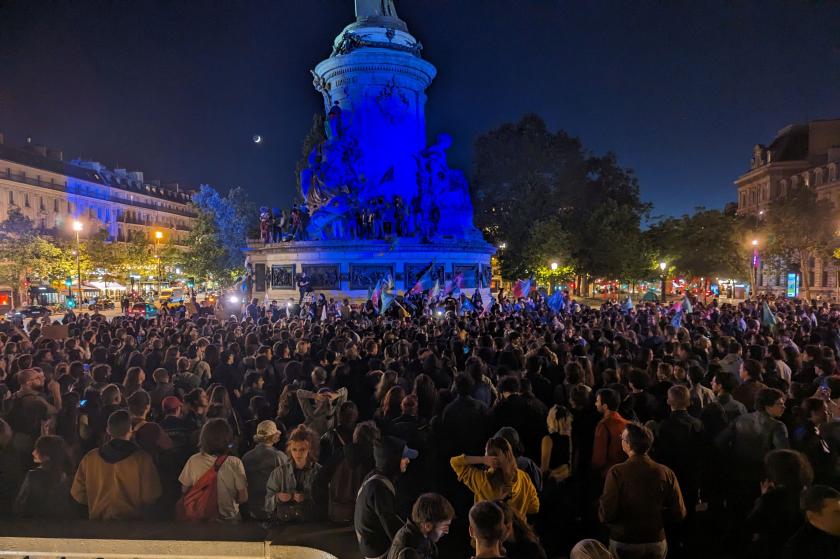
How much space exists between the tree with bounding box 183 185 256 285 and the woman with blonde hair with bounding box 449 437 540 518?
6014 centimetres

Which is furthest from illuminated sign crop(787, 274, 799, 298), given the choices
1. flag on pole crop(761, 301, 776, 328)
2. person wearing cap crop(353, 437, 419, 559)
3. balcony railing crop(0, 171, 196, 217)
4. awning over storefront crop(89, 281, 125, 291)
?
balcony railing crop(0, 171, 196, 217)

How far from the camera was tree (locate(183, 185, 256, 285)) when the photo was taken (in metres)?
61.4

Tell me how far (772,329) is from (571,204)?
42340 millimetres

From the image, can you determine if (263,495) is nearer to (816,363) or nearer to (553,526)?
(553,526)

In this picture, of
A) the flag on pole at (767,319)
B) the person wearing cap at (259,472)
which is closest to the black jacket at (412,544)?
the person wearing cap at (259,472)

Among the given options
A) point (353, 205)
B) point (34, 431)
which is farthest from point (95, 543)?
point (353, 205)

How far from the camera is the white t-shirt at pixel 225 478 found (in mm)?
5277

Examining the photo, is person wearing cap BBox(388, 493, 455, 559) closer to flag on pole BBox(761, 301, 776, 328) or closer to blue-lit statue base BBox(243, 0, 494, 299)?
flag on pole BBox(761, 301, 776, 328)

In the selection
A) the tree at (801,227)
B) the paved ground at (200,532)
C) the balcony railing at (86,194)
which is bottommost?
the paved ground at (200,532)

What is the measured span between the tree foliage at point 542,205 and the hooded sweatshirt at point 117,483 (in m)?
47.4

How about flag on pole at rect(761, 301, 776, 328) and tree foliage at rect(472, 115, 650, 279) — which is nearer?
flag on pole at rect(761, 301, 776, 328)

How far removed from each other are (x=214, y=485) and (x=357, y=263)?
27676mm

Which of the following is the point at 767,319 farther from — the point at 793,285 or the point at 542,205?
the point at 793,285

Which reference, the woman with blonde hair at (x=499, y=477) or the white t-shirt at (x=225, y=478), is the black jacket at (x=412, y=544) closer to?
the woman with blonde hair at (x=499, y=477)
